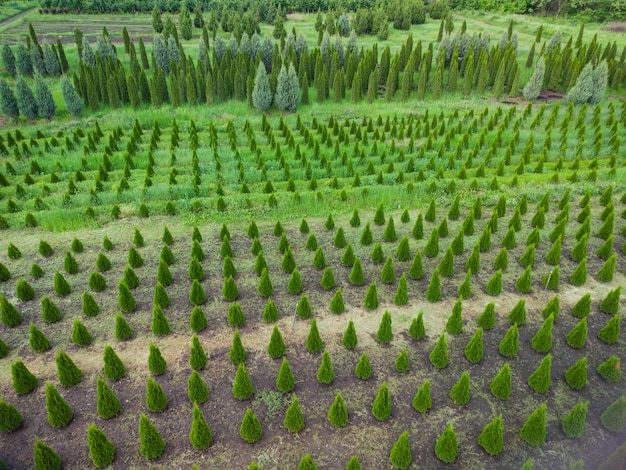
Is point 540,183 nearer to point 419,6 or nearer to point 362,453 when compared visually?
point 362,453

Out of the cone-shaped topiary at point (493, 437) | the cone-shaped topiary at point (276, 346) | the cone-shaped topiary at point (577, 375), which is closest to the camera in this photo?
the cone-shaped topiary at point (493, 437)

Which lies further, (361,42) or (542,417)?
(361,42)

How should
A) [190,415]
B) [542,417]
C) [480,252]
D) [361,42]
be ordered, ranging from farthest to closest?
[361,42], [480,252], [190,415], [542,417]

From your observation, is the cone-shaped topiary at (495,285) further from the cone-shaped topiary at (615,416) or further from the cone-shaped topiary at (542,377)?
the cone-shaped topiary at (615,416)

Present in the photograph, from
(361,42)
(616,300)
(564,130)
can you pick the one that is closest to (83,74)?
(361,42)

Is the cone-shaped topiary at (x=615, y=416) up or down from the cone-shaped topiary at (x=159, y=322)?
down

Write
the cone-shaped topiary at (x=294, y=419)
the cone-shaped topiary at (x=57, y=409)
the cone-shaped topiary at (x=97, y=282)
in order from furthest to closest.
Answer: the cone-shaped topiary at (x=97, y=282), the cone-shaped topiary at (x=294, y=419), the cone-shaped topiary at (x=57, y=409)

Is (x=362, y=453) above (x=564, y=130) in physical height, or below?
below

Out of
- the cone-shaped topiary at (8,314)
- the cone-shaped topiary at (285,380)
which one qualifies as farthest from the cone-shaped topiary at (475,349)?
the cone-shaped topiary at (8,314)
